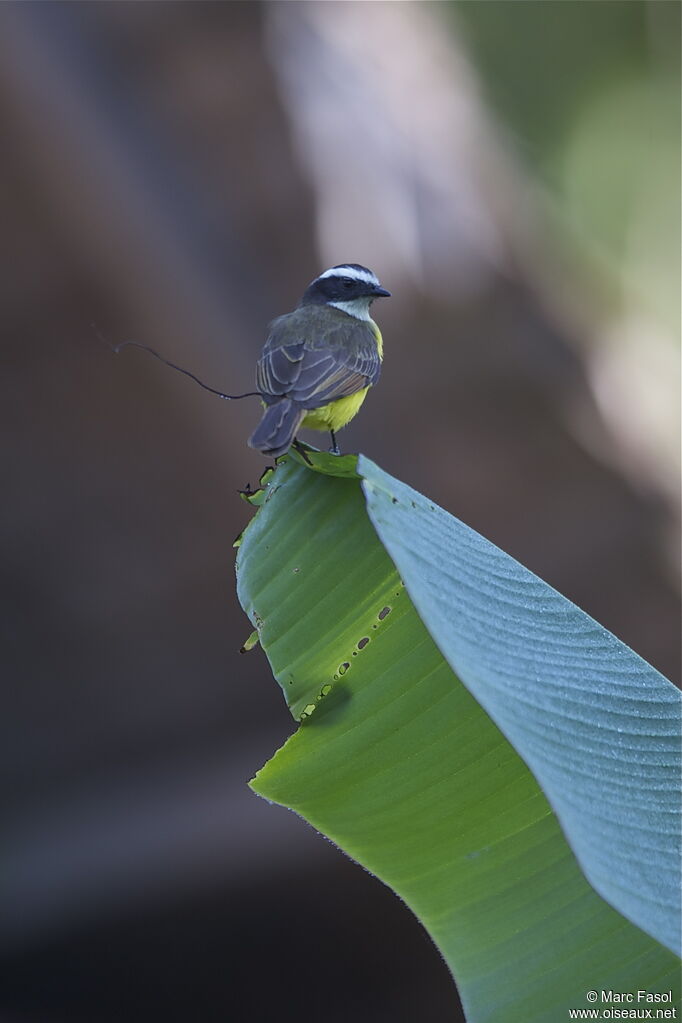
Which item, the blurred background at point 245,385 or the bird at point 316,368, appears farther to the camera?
the blurred background at point 245,385

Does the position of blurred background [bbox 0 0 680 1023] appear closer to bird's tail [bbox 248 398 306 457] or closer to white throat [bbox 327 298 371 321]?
white throat [bbox 327 298 371 321]

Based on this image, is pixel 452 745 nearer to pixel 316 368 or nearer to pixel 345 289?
pixel 316 368

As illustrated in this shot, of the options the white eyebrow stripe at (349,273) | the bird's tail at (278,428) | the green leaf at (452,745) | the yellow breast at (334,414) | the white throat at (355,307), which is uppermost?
the white eyebrow stripe at (349,273)

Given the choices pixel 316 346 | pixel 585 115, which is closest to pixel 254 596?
pixel 316 346

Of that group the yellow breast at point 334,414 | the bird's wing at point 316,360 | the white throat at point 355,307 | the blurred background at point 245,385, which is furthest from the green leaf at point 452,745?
the blurred background at point 245,385

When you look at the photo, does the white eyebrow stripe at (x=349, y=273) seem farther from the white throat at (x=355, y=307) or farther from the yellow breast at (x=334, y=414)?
the yellow breast at (x=334, y=414)

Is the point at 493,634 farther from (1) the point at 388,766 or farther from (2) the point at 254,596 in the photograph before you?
(2) the point at 254,596
